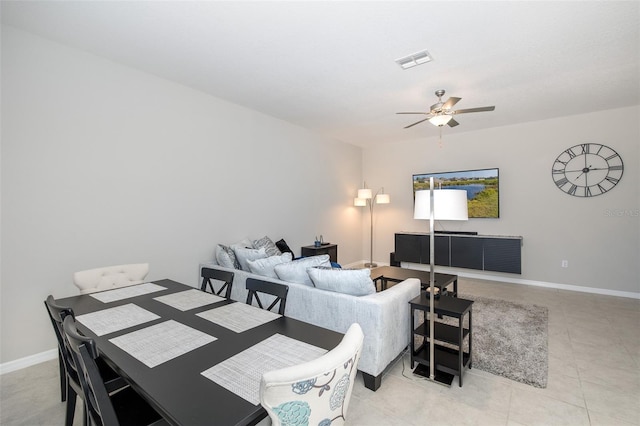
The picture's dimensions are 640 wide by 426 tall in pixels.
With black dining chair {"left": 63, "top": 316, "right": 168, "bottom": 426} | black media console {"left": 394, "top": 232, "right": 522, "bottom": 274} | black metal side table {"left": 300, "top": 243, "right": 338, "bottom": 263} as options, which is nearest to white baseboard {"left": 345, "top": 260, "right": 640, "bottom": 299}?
black media console {"left": 394, "top": 232, "right": 522, "bottom": 274}

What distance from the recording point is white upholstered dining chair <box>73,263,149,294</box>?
90.4 inches

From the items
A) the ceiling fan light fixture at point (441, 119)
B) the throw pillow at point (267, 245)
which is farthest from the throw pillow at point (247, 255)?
the ceiling fan light fixture at point (441, 119)

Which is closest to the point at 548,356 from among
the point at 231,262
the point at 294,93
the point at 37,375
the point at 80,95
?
the point at 231,262

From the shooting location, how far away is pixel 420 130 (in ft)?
18.5

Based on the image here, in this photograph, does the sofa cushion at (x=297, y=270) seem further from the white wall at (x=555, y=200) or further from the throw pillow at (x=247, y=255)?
the white wall at (x=555, y=200)

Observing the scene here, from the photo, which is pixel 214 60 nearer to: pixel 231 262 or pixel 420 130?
pixel 231 262

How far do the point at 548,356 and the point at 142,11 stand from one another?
174 inches

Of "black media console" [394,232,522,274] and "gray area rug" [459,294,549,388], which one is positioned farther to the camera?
"black media console" [394,232,522,274]

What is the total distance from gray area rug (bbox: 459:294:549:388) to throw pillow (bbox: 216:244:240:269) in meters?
2.65

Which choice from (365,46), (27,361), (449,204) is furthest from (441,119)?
(27,361)

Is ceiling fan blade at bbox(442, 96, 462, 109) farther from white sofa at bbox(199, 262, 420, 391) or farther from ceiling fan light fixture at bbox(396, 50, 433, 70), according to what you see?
white sofa at bbox(199, 262, 420, 391)

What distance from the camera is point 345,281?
2.35 metres

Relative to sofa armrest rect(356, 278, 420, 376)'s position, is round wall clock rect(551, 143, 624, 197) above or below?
above

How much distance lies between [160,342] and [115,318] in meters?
0.50
